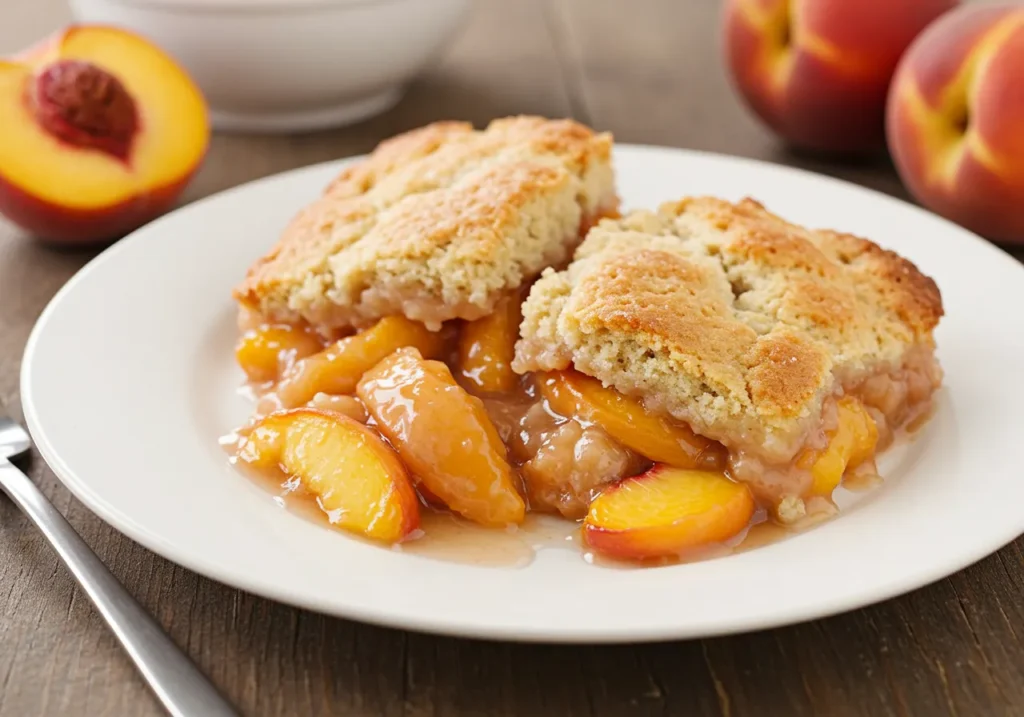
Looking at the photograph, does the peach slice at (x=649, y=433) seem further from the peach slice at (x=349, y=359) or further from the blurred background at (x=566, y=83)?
the blurred background at (x=566, y=83)

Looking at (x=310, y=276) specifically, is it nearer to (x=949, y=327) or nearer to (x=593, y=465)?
(x=593, y=465)

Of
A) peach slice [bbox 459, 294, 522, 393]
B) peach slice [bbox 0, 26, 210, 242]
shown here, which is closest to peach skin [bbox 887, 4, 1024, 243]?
peach slice [bbox 459, 294, 522, 393]

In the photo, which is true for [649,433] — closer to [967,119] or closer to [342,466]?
[342,466]

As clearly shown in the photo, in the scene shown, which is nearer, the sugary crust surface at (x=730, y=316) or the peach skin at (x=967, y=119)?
the sugary crust surface at (x=730, y=316)

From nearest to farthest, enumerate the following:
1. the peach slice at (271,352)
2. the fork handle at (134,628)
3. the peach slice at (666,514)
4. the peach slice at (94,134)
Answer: the fork handle at (134,628) → the peach slice at (666,514) → the peach slice at (271,352) → the peach slice at (94,134)

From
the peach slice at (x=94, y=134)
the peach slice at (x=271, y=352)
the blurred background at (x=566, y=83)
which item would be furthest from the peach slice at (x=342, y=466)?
the blurred background at (x=566, y=83)

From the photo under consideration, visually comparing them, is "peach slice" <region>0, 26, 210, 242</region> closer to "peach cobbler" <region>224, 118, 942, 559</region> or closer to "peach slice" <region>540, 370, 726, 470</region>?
"peach cobbler" <region>224, 118, 942, 559</region>

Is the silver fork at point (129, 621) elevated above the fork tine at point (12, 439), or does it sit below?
above
